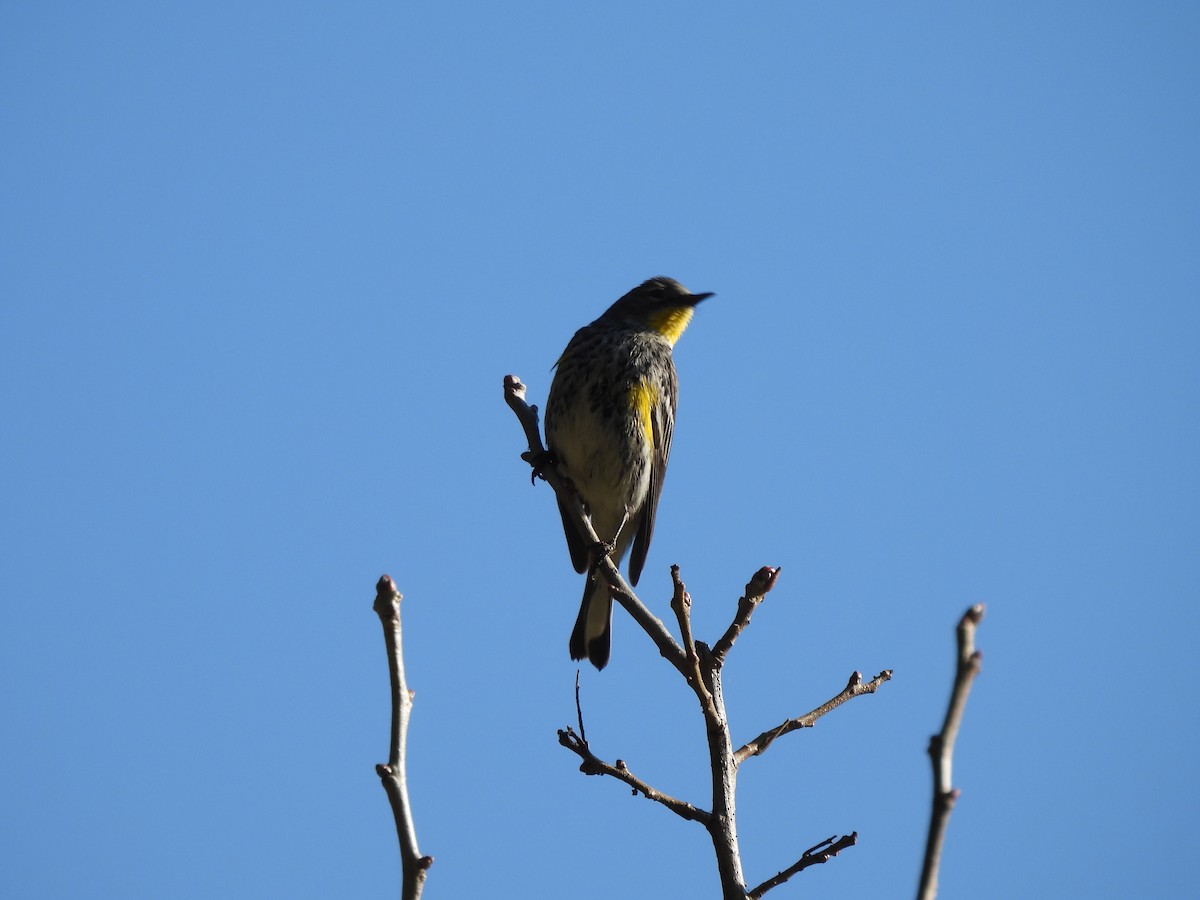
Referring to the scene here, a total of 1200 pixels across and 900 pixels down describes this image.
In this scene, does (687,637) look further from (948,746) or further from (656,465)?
(656,465)

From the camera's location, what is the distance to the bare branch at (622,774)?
4.13 m

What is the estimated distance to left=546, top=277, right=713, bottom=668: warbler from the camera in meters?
8.21

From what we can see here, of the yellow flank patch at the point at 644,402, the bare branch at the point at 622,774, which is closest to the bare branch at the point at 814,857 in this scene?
the bare branch at the point at 622,774

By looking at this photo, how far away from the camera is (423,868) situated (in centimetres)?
265

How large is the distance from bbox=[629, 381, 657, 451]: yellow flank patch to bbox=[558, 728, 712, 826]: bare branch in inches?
157

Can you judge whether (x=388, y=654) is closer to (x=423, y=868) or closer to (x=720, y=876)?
(x=423, y=868)

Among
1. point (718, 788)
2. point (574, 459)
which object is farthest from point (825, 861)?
point (574, 459)

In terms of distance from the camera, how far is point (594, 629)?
25.3 feet

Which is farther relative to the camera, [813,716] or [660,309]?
[660,309]

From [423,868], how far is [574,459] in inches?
223

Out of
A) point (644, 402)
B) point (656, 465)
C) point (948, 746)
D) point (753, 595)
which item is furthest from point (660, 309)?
point (948, 746)

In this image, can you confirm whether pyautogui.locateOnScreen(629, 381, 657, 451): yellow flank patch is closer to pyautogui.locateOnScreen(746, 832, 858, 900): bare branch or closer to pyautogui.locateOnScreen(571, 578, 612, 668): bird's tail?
pyautogui.locateOnScreen(571, 578, 612, 668): bird's tail

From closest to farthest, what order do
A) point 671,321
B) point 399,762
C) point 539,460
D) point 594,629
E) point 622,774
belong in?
1. point 399,762
2. point 622,774
3. point 539,460
4. point 594,629
5. point 671,321

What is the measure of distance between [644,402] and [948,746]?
6.21 m
